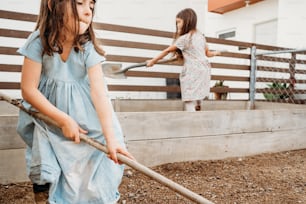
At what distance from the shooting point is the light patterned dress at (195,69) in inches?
114

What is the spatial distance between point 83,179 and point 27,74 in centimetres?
44

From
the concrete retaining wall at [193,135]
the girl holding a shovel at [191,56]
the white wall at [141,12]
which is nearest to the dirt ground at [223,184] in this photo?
the concrete retaining wall at [193,135]

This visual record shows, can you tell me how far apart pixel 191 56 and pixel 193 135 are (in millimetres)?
867


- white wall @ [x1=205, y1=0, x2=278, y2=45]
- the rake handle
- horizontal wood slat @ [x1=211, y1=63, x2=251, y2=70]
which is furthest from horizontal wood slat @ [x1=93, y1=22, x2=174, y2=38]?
white wall @ [x1=205, y1=0, x2=278, y2=45]

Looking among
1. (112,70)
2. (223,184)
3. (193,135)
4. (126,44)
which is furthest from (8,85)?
(223,184)

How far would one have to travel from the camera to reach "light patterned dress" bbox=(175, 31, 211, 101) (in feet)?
9.52

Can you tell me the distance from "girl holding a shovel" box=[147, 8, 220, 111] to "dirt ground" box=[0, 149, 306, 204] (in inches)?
30.6

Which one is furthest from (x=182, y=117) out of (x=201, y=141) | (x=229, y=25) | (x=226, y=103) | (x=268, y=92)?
(x=229, y=25)

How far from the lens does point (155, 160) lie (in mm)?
2312

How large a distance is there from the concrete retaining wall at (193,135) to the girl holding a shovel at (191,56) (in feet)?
1.19

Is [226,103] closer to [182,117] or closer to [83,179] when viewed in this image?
[182,117]

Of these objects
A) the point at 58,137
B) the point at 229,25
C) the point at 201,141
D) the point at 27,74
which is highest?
the point at 229,25

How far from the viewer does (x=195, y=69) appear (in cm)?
294

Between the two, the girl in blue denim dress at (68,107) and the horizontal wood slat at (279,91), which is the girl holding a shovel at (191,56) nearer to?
the girl in blue denim dress at (68,107)
